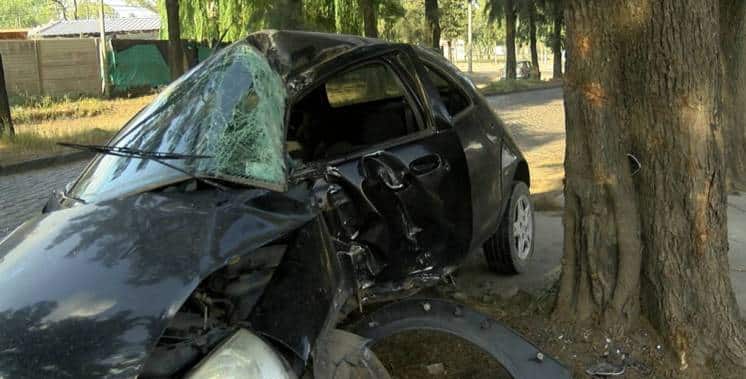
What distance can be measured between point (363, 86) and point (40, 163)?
29.2ft

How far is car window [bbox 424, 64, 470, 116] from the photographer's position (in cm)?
484

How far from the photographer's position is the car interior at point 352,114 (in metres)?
4.50

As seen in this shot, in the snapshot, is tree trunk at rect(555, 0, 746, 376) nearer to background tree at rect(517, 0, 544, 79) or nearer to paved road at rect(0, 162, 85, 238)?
paved road at rect(0, 162, 85, 238)

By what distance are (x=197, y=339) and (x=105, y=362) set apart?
29 cm

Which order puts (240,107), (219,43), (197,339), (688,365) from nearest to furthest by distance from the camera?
(197,339) → (240,107) → (688,365) → (219,43)

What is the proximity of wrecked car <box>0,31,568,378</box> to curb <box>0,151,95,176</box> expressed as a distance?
26.8 ft

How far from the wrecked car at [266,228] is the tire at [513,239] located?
224 mm

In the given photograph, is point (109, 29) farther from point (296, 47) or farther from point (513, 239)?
point (296, 47)

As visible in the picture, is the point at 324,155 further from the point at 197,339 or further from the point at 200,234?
the point at 197,339

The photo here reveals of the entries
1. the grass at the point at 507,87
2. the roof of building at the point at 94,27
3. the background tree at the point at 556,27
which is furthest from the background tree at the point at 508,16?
the roof of building at the point at 94,27

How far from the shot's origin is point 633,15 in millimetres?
3898

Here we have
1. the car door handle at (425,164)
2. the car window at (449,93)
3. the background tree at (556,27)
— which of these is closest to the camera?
the car door handle at (425,164)

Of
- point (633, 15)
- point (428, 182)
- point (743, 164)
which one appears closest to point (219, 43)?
point (428, 182)

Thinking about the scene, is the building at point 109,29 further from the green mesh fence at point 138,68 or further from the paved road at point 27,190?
the paved road at point 27,190
